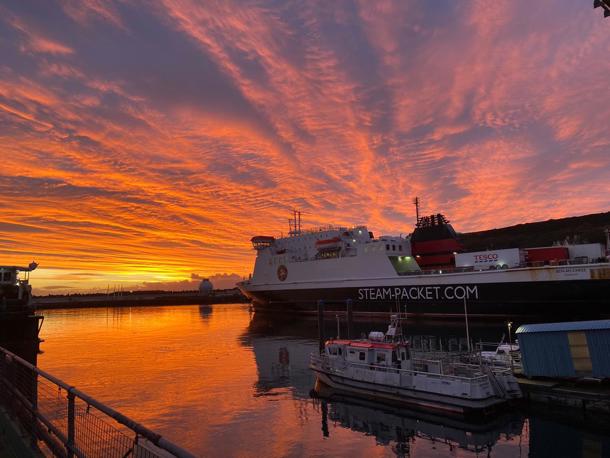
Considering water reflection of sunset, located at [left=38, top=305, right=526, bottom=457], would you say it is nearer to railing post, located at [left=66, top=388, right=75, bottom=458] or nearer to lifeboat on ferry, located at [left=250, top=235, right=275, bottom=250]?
railing post, located at [left=66, top=388, right=75, bottom=458]

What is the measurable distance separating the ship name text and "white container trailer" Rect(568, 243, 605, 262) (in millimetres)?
11308

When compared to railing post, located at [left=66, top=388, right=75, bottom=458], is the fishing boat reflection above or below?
below

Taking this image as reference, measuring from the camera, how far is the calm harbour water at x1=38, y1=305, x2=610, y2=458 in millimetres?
16188

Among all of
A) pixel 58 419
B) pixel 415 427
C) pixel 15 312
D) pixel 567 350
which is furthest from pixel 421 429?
pixel 15 312

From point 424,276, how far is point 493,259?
824 cm

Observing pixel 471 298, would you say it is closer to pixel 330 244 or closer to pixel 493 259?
pixel 493 259

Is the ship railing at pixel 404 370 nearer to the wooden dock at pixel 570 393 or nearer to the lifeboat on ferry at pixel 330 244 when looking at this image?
the wooden dock at pixel 570 393

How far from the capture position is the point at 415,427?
18438 mm

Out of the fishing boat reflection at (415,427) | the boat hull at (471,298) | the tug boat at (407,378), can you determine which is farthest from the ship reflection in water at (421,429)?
the boat hull at (471,298)

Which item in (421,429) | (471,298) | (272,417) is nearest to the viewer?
(421,429)

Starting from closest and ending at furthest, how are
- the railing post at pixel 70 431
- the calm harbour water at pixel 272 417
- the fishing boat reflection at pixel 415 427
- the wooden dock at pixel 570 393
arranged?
the railing post at pixel 70 431 < the calm harbour water at pixel 272 417 < the fishing boat reflection at pixel 415 427 < the wooden dock at pixel 570 393

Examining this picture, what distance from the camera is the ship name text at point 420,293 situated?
4906 cm

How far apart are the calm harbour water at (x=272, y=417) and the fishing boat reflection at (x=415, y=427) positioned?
0.14 ft

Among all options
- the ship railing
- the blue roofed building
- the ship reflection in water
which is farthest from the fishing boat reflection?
the blue roofed building
